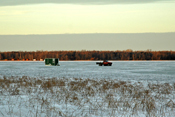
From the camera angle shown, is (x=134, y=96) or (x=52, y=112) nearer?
(x=52, y=112)

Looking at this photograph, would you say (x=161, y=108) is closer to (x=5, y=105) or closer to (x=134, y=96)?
(x=134, y=96)

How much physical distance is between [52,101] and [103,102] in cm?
231

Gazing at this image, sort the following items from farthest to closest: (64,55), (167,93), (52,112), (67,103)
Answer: (64,55), (167,93), (67,103), (52,112)

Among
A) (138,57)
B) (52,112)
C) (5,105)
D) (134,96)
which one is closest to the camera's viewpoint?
Result: (52,112)

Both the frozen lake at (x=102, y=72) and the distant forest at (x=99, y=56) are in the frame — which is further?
the distant forest at (x=99, y=56)

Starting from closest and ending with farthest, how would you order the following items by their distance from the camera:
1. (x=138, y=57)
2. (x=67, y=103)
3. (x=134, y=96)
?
(x=67, y=103)
(x=134, y=96)
(x=138, y=57)

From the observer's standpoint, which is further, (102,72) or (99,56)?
(99,56)

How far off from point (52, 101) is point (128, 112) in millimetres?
3640

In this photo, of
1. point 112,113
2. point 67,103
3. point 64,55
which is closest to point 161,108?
point 112,113

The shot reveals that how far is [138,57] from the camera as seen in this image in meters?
140

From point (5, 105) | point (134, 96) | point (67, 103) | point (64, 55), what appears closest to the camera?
point (5, 105)

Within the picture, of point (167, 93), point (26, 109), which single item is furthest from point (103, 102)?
point (167, 93)

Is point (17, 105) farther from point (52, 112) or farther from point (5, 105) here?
point (52, 112)

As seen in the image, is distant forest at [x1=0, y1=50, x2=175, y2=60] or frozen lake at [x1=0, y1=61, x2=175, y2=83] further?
distant forest at [x1=0, y1=50, x2=175, y2=60]
